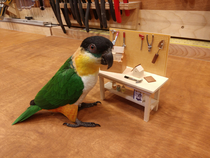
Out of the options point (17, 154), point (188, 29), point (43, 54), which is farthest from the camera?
point (43, 54)

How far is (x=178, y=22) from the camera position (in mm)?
1215

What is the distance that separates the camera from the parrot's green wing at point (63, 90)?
2.12 ft

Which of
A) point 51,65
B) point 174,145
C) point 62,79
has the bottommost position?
point 174,145

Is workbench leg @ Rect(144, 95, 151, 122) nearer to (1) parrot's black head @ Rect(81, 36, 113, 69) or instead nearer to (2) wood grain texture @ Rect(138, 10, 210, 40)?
(1) parrot's black head @ Rect(81, 36, 113, 69)

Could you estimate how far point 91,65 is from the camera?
0.62 m

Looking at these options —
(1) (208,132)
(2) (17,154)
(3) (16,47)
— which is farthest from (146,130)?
(3) (16,47)

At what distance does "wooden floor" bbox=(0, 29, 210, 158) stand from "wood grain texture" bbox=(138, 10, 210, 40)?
0.76 feet

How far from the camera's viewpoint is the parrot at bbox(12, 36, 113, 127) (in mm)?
597

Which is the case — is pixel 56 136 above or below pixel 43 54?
below

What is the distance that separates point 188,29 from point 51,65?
3.72ft

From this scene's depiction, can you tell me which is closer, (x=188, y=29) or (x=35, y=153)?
(x=35, y=153)

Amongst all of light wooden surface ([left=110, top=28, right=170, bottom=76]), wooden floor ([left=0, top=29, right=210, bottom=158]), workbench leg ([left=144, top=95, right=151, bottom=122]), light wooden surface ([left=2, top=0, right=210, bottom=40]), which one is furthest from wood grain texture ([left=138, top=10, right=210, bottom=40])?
workbench leg ([left=144, top=95, right=151, bottom=122])

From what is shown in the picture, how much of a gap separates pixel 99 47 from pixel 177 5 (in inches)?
37.0

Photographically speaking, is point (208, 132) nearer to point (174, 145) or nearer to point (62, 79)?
point (174, 145)
